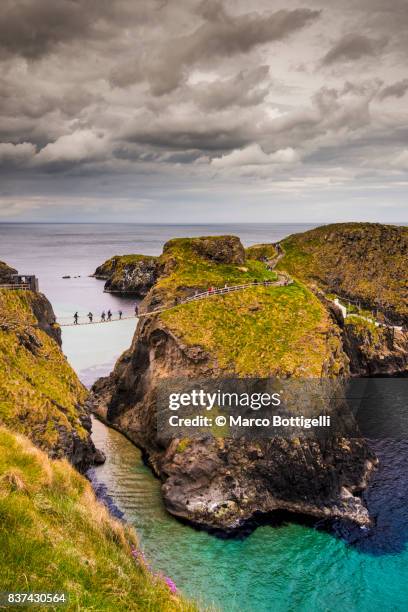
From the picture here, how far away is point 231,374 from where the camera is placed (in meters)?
48.8

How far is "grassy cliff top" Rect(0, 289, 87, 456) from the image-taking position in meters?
34.0

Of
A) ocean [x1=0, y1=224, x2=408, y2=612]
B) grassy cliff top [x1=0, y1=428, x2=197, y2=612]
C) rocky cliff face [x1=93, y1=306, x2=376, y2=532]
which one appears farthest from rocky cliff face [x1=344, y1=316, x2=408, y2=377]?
grassy cliff top [x1=0, y1=428, x2=197, y2=612]

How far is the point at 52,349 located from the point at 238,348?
1988 cm

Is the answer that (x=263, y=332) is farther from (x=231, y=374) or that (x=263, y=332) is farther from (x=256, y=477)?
(x=256, y=477)

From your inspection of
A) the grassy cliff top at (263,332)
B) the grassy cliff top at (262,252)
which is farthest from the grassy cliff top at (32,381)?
the grassy cliff top at (262,252)

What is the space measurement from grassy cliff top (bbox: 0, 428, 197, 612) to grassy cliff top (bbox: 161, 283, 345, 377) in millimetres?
32430

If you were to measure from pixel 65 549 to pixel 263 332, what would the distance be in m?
42.7

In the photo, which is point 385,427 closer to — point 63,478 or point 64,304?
point 63,478

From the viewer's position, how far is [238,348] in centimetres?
5159

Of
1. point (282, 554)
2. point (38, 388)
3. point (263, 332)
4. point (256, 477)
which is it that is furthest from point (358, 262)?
point (38, 388)

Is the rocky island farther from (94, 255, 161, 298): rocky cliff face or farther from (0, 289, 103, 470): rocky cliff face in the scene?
(94, 255, 161, 298): rocky cliff face

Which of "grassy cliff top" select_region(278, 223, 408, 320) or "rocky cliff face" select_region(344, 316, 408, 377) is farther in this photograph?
"grassy cliff top" select_region(278, 223, 408, 320)

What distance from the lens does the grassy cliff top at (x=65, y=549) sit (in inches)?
438

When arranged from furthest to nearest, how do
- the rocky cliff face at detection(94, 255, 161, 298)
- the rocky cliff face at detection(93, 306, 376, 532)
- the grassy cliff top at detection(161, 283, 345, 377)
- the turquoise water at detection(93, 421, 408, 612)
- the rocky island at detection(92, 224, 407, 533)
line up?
the rocky cliff face at detection(94, 255, 161, 298)
the grassy cliff top at detection(161, 283, 345, 377)
the rocky island at detection(92, 224, 407, 533)
the rocky cliff face at detection(93, 306, 376, 532)
the turquoise water at detection(93, 421, 408, 612)
